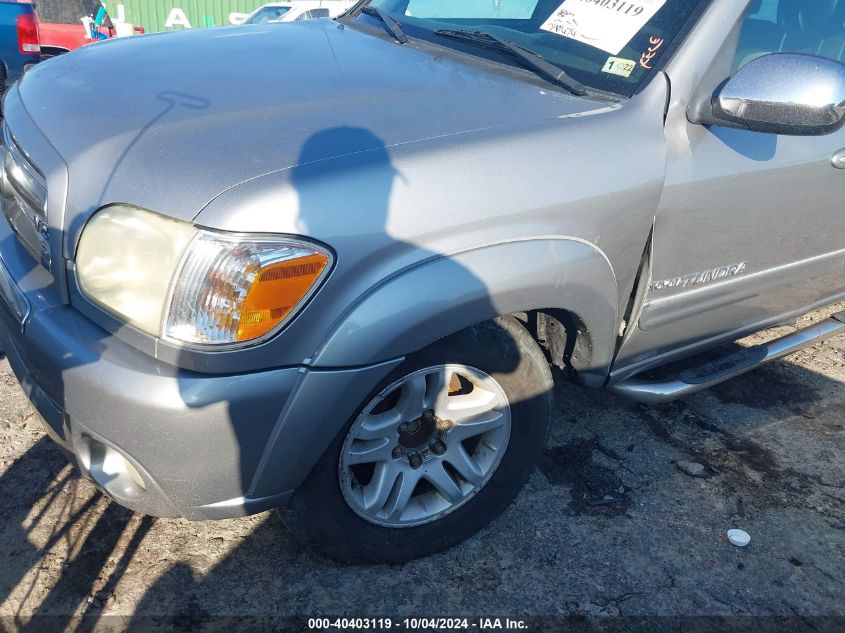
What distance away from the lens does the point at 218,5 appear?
17.0 meters

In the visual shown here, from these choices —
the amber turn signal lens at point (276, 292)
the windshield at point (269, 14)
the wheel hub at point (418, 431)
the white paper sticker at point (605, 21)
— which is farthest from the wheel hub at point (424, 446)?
the windshield at point (269, 14)

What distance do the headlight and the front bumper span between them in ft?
0.35

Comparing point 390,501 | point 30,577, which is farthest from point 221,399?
point 30,577

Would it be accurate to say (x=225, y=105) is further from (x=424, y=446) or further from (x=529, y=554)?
(x=529, y=554)

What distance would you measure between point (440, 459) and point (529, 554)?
492 millimetres

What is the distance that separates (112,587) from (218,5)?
58.4 ft

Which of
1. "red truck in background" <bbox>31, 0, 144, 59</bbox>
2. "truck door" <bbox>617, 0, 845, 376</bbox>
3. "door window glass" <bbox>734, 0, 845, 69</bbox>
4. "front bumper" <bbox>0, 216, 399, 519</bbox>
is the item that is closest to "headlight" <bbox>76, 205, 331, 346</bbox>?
"front bumper" <bbox>0, 216, 399, 519</bbox>

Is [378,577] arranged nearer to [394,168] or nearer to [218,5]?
[394,168]

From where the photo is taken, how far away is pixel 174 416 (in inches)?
60.6

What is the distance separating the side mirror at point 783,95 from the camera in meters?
1.91

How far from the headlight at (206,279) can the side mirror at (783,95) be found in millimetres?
1291

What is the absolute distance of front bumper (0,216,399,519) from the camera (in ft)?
5.09

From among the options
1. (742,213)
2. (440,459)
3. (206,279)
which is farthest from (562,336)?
(206,279)

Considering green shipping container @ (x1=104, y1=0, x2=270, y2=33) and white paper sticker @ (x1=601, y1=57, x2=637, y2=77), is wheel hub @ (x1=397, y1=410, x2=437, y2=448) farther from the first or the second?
green shipping container @ (x1=104, y1=0, x2=270, y2=33)
